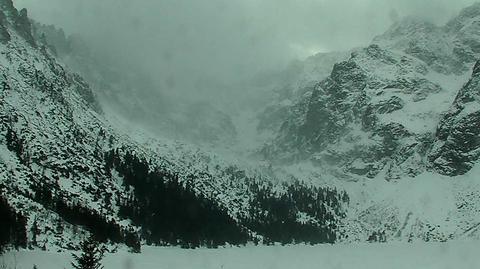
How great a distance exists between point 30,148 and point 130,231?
3969 centimetres

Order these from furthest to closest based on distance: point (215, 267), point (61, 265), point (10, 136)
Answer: point (10, 136)
point (215, 267)
point (61, 265)

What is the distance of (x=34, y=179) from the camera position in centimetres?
17575

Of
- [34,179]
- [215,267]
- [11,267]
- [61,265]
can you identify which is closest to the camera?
[11,267]

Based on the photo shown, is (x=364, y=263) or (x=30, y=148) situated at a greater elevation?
(x=30, y=148)

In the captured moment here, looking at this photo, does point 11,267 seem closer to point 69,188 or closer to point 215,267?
point 215,267

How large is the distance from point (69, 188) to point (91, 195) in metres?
8.88

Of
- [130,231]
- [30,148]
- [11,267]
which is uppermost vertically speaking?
[30,148]

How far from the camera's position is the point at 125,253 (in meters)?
159

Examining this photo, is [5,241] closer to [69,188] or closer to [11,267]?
[11,267]

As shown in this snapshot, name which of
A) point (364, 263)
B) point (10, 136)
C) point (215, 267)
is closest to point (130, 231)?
point (10, 136)

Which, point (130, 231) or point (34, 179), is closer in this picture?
point (34, 179)

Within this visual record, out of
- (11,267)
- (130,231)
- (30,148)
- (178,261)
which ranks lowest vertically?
(11,267)

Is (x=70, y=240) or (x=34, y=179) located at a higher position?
(x=34, y=179)

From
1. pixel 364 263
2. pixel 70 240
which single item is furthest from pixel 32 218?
pixel 364 263
